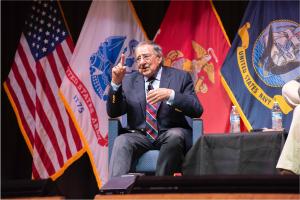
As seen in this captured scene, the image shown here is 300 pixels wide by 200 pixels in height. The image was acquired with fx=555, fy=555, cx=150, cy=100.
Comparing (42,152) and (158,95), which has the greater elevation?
(158,95)

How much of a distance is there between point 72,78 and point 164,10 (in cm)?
106

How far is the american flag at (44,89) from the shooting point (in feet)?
16.6

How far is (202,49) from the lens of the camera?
15.6ft

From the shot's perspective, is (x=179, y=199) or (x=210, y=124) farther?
(x=210, y=124)

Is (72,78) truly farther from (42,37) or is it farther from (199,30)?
(199,30)

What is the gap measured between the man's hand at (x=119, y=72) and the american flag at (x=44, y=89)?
1.49m

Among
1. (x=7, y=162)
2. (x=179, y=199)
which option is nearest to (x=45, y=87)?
(x=7, y=162)

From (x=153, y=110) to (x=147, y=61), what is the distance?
0.35 meters

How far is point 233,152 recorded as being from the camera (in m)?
3.24

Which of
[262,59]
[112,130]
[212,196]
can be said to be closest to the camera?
[212,196]

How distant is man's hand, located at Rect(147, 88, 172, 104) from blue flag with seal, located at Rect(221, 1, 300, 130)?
1.07 meters

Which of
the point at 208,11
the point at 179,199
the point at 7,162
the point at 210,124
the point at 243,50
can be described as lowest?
the point at 7,162

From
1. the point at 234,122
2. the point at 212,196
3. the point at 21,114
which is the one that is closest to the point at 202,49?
the point at 234,122

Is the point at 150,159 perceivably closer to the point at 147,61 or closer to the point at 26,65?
the point at 147,61
